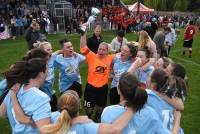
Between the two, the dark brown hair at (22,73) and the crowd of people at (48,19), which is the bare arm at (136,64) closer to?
the dark brown hair at (22,73)

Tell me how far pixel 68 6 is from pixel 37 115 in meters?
30.0

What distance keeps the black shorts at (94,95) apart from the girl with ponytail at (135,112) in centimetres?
401

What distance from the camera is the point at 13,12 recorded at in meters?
30.6

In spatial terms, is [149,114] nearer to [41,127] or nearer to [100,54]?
[41,127]

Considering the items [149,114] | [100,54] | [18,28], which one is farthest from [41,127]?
[18,28]

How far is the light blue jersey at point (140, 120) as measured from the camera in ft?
11.9

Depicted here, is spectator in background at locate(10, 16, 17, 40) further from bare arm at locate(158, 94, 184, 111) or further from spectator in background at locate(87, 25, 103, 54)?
bare arm at locate(158, 94, 184, 111)

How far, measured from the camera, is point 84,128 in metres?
3.46

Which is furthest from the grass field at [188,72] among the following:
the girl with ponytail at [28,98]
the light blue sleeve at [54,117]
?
the light blue sleeve at [54,117]

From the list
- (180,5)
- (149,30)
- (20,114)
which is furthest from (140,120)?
(180,5)

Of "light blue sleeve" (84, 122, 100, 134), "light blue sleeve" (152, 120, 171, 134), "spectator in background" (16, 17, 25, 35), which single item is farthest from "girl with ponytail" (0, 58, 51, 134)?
"spectator in background" (16, 17, 25, 35)

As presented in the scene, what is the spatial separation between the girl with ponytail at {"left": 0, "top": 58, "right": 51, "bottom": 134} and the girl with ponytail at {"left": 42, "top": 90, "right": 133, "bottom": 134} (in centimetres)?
23

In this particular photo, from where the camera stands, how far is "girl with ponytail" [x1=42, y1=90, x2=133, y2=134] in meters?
3.33

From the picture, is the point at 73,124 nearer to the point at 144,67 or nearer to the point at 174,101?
the point at 174,101
